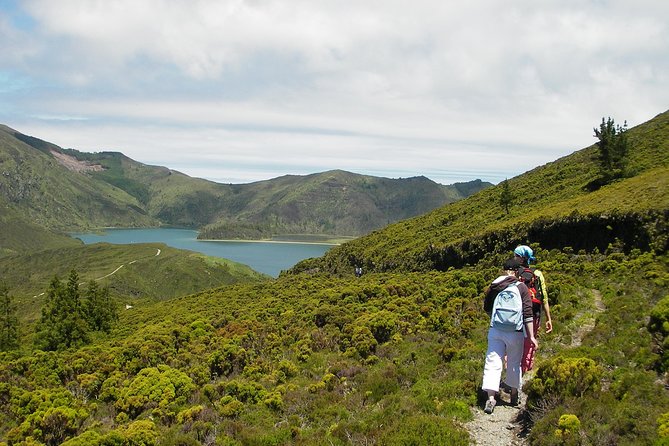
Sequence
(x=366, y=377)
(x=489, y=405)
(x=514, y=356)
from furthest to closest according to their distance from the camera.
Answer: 1. (x=366, y=377)
2. (x=489, y=405)
3. (x=514, y=356)

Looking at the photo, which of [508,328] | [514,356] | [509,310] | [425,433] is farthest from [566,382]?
[425,433]

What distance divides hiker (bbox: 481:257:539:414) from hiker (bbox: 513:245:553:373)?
1.55 feet

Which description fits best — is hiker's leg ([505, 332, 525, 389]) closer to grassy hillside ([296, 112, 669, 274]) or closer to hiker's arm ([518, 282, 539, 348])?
hiker's arm ([518, 282, 539, 348])

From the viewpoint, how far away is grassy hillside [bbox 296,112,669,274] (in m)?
32.6

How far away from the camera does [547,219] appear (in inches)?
1592

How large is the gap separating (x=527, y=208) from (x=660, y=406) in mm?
58841

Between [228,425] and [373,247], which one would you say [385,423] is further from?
[373,247]

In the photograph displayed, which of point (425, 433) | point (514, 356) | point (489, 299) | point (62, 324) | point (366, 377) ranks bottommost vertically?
point (62, 324)

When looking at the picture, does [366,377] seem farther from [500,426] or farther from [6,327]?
[6,327]

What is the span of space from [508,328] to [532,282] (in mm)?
1628

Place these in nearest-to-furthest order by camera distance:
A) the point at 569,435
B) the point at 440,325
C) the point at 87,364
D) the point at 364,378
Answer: the point at 569,435
the point at 364,378
the point at 440,325
the point at 87,364

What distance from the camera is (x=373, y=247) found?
82438mm

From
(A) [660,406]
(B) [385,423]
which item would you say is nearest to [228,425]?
(B) [385,423]

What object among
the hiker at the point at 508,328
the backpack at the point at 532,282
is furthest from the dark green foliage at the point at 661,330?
the hiker at the point at 508,328
